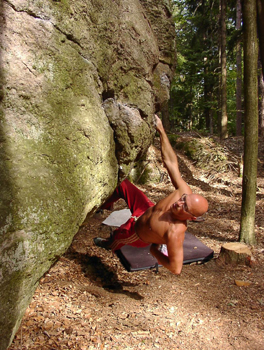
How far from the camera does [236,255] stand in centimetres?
448

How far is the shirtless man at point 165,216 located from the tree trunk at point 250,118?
6.83 feet

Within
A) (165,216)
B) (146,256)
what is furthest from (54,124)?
(146,256)

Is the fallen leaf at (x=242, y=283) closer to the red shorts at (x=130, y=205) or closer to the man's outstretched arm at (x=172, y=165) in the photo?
the red shorts at (x=130, y=205)

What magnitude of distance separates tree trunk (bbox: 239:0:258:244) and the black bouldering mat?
100cm

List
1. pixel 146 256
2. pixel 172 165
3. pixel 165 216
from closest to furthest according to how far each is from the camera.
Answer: pixel 165 216
pixel 172 165
pixel 146 256

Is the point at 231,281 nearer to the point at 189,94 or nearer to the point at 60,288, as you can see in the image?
the point at 60,288

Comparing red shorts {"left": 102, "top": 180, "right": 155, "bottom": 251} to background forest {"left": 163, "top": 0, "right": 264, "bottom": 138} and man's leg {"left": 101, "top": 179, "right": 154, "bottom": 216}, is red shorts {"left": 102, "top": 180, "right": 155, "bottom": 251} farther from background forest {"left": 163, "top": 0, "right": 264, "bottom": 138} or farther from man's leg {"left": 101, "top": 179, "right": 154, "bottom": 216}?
background forest {"left": 163, "top": 0, "right": 264, "bottom": 138}

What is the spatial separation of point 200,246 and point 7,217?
375cm

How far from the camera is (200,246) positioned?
4777mm

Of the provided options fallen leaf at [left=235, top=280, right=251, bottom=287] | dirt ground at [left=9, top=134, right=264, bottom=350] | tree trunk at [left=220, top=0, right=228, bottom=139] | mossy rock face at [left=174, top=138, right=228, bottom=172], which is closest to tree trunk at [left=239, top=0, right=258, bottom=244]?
dirt ground at [left=9, top=134, right=264, bottom=350]

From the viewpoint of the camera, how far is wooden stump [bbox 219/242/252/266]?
14.7 feet

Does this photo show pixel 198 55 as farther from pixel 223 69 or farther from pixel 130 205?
pixel 130 205

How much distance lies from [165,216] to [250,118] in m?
2.71

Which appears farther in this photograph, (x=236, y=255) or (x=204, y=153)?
(x=204, y=153)
